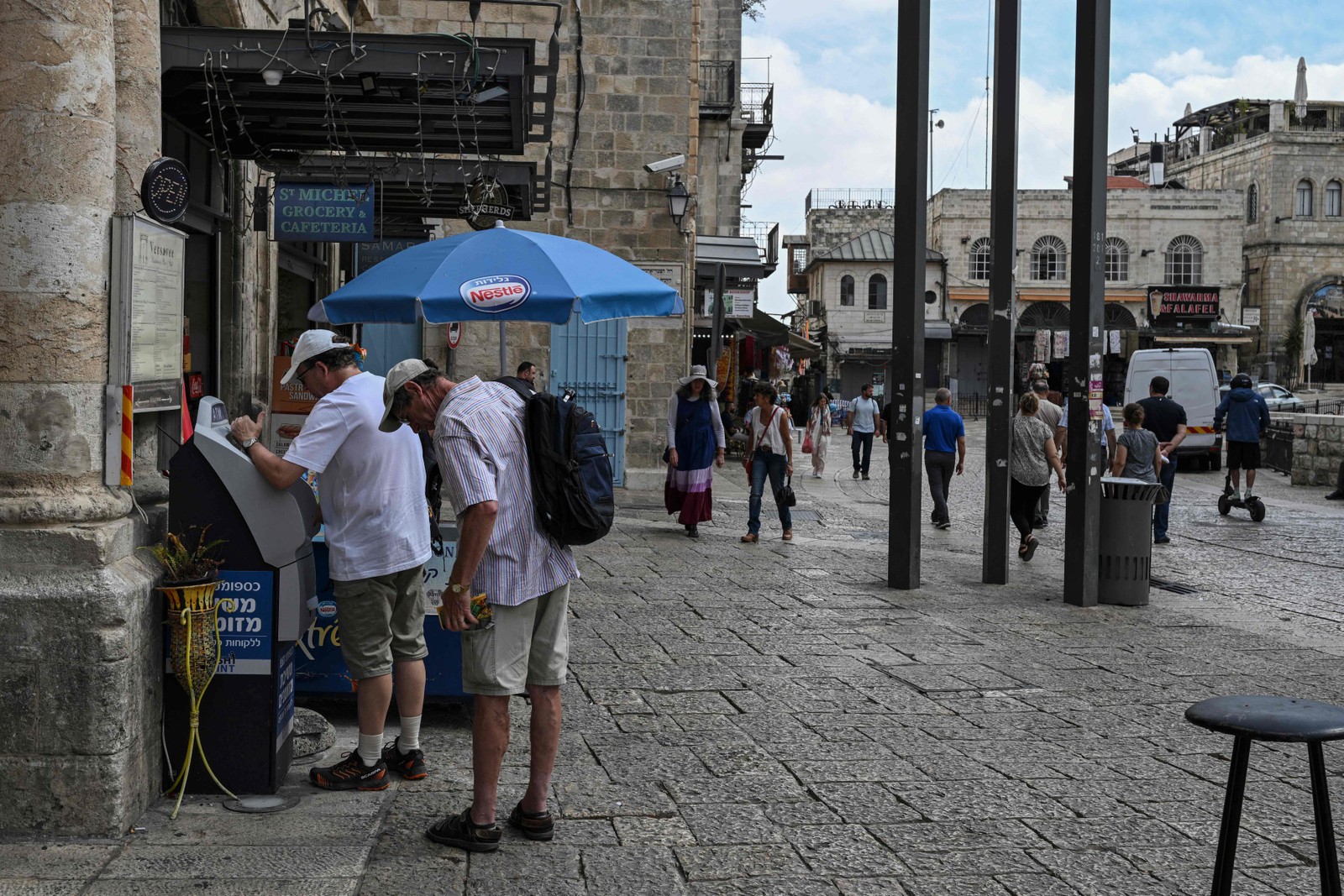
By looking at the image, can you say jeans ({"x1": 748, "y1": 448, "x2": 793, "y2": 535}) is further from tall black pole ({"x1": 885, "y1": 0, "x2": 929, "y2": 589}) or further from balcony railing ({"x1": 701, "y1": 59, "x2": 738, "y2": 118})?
balcony railing ({"x1": 701, "y1": 59, "x2": 738, "y2": 118})

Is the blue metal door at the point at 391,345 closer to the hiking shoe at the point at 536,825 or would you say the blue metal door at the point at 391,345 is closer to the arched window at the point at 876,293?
the hiking shoe at the point at 536,825

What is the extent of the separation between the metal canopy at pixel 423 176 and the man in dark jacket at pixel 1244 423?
9.44m

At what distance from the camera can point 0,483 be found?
4191 mm

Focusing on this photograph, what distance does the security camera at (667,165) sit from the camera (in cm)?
1748

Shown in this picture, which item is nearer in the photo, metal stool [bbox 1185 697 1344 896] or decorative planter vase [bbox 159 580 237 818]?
metal stool [bbox 1185 697 1344 896]

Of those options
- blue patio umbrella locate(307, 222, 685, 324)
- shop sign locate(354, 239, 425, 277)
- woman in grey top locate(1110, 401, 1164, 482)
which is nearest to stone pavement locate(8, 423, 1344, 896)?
blue patio umbrella locate(307, 222, 685, 324)

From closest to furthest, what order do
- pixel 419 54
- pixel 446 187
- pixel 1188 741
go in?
pixel 1188 741, pixel 419 54, pixel 446 187

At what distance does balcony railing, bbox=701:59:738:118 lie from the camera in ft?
104

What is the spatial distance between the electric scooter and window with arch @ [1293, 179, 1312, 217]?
56184mm

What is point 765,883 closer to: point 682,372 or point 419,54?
point 419,54

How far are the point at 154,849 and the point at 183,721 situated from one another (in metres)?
0.60

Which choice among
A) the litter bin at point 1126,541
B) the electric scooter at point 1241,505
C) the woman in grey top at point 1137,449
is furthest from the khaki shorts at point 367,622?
the electric scooter at point 1241,505

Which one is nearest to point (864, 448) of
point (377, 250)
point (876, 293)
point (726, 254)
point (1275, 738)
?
point (726, 254)


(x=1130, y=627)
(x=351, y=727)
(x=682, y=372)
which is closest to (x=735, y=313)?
(x=682, y=372)
